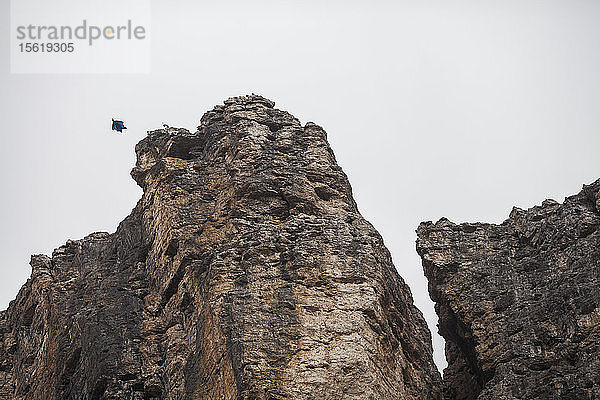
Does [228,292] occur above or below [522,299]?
below

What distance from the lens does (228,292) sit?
40.0 meters

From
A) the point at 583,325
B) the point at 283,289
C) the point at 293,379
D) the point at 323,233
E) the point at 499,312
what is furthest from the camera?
the point at 499,312

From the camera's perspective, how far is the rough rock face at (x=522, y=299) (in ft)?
150

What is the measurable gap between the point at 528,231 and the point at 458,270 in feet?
14.0

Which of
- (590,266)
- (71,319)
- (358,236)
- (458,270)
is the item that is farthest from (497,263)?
(71,319)

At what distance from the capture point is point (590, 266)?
4812 cm

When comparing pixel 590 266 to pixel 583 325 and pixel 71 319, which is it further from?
pixel 71 319

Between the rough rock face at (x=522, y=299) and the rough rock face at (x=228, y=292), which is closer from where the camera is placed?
the rough rock face at (x=228, y=292)

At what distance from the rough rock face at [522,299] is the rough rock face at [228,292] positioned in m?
5.02

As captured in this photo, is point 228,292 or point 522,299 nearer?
point 228,292

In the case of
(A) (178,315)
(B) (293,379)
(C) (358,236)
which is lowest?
(B) (293,379)

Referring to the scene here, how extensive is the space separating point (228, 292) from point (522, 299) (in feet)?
55.4

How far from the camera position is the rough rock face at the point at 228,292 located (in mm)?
38250

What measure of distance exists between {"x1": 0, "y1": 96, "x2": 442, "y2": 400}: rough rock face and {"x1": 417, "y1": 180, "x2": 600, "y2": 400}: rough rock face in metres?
5.02
